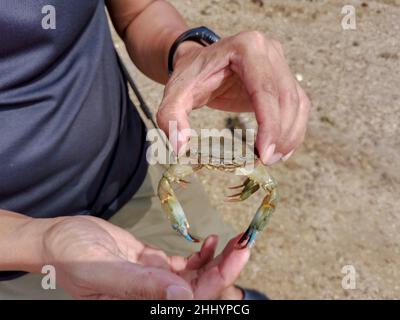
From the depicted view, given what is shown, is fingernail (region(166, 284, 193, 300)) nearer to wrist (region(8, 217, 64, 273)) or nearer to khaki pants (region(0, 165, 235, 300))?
wrist (region(8, 217, 64, 273))

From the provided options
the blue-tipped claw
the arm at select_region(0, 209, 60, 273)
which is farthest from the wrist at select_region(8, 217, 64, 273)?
the blue-tipped claw

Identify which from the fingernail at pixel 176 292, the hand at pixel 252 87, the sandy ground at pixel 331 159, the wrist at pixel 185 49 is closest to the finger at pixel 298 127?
the hand at pixel 252 87

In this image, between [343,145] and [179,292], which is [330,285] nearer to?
[343,145]

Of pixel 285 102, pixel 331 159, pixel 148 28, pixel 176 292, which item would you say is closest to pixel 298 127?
pixel 285 102

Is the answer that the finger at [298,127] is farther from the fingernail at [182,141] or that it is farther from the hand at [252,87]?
the fingernail at [182,141]
